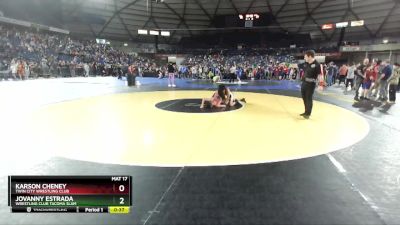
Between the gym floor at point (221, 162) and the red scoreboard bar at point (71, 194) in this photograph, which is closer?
the red scoreboard bar at point (71, 194)

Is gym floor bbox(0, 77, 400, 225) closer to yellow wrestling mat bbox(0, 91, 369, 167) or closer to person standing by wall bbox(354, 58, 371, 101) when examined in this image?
yellow wrestling mat bbox(0, 91, 369, 167)

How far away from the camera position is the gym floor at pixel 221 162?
7.87ft

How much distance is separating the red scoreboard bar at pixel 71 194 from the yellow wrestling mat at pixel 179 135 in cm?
126

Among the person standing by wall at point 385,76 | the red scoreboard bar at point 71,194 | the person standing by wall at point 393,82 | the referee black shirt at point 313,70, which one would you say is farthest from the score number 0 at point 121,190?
the person standing by wall at point 393,82

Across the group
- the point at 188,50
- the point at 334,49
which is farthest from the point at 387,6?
the point at 188,50

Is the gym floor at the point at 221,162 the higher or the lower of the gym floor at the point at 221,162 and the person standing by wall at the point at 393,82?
the lower

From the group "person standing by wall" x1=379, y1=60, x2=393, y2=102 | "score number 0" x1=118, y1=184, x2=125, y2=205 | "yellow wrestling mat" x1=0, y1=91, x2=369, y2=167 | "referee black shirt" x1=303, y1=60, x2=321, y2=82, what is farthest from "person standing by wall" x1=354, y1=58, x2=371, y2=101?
"score number 0" x1=118, y1=184, x2=125, y2=205

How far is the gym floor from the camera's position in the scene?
7.87 feet

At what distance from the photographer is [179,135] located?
16.4ft

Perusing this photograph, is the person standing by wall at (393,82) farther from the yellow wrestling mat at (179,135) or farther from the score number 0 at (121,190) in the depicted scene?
the score number 0 at (121,190)

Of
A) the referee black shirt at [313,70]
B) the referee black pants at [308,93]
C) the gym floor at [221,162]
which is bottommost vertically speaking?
the gym floor at [221,162]

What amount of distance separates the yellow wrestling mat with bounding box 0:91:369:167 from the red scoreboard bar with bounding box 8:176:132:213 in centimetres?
126

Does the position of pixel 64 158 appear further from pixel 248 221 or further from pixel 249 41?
pixel 249 41

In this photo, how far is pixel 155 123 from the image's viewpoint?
234 inches
